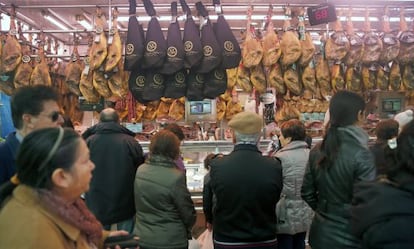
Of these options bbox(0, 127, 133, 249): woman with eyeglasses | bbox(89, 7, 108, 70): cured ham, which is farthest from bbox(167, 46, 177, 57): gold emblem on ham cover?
bbox(0, 127, 133, 249): woman with eyeglasses

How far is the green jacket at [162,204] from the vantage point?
3076mm

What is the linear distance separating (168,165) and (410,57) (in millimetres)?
2567

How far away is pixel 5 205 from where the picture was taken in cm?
157

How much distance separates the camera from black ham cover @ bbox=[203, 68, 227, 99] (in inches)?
147

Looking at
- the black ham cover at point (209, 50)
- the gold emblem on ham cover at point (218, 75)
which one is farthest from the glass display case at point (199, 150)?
the black ham cover at point (209, 50)

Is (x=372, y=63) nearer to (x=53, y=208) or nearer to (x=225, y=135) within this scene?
(x=225, y=135)

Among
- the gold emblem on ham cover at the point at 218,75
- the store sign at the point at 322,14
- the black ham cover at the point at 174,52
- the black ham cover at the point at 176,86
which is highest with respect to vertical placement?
the store sign at the point at 322,14

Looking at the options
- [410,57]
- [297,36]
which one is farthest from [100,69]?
[410,57]

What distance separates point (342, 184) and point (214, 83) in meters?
1.54

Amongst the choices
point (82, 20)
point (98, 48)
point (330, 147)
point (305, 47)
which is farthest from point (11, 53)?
point (330, 147)

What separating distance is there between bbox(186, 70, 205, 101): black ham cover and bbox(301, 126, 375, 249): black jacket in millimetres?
1342

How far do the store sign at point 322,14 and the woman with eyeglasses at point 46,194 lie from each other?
282cm

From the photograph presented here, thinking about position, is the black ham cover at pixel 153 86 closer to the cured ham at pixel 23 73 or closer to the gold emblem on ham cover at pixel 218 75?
the gold emblem on ham cover at pixel 218 75

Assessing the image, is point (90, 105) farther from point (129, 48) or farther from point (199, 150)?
point (199, 150)
